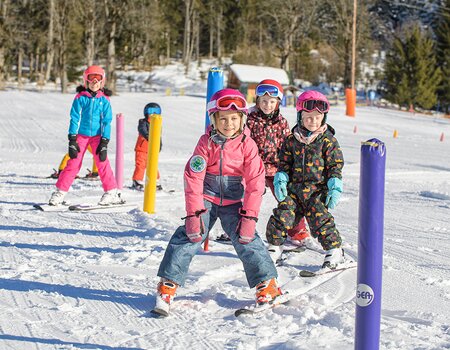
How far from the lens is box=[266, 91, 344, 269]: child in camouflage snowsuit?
16.4ft

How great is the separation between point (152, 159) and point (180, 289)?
2837 millimetres

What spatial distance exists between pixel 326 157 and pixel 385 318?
1422 mm

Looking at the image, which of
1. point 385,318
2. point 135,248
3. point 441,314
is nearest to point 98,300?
point 135,248

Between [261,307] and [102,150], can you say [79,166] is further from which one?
[261,307]

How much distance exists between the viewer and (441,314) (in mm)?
4238

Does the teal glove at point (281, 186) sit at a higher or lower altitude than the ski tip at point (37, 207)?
higher

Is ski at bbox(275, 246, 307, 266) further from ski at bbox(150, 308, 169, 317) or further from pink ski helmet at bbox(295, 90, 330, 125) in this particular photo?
ski at bbox(150, 308, 169, 317)

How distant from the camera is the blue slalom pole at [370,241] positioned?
9.18 ft

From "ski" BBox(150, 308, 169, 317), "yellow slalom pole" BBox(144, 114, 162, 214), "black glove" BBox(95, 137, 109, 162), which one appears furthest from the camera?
Answer: "black glove" BBox(95, 137, 109, 162)

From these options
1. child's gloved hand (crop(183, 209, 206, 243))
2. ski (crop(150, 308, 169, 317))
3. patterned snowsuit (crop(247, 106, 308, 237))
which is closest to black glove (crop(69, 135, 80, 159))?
patterned snowsuit (crop(247, 106, 308, 237))

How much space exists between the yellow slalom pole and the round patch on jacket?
3028 millimetres

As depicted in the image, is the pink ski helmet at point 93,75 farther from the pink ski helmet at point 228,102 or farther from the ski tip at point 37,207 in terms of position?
the pink ski helmet at point 228,102

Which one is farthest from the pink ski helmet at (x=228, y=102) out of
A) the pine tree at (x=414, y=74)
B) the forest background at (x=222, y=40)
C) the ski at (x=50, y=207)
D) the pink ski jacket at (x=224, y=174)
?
the pine tree at (x=414, y=74)

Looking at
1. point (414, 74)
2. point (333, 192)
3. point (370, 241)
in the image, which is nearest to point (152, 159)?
point (333, 192)
